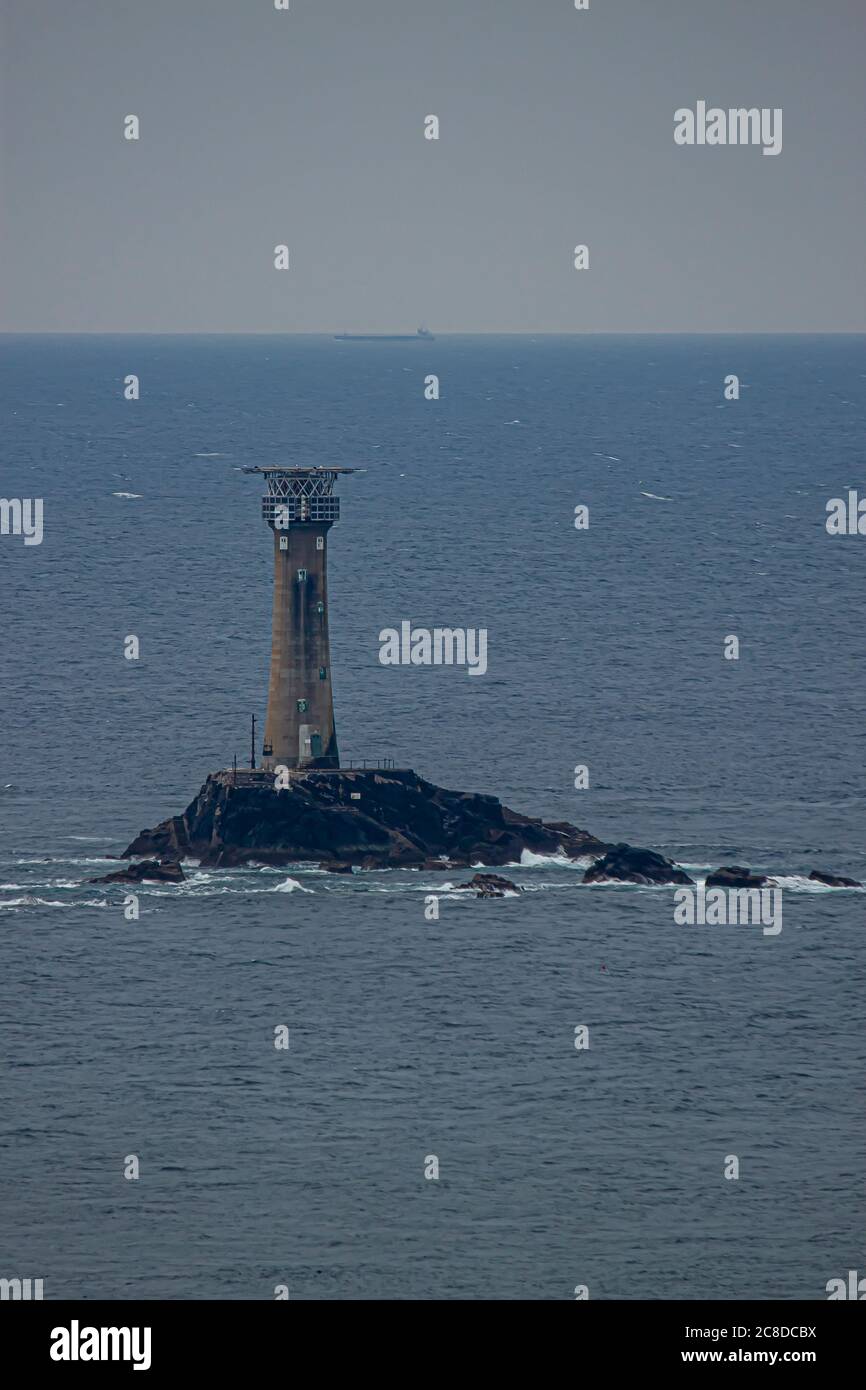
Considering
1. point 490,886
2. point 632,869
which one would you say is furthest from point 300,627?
point 632,869

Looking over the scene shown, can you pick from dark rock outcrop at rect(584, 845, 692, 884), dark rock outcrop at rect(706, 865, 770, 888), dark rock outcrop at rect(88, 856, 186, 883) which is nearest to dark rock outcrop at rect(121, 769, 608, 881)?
dark rock outcrop at rect(88, 856, 186, 883)

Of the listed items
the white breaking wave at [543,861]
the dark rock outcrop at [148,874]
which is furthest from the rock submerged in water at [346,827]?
the dark rock outcrop at [148,874]

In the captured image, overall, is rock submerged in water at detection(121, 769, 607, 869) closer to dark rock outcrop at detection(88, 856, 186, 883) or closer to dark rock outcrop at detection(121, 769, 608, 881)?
dark rock outcrop at detection(121, 769, 608, 881)

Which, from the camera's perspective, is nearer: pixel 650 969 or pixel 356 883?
pixel 650 969
